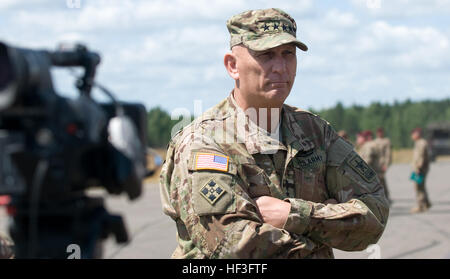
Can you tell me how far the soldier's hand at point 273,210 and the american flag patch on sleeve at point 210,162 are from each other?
19 cm

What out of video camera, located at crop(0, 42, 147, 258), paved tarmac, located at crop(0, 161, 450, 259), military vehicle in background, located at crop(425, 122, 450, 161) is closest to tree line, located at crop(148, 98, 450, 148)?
military vehicle in background, located at crop(425, 122, 450, 161)

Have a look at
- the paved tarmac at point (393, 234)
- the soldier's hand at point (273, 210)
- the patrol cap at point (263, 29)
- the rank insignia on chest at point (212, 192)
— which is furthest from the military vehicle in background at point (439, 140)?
the rank insignia on chest at point (212, 192)

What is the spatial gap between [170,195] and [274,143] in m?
0.46

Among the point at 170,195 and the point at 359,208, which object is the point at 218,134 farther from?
the point at 359,208

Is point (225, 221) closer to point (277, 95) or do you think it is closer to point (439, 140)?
point (277, 95)

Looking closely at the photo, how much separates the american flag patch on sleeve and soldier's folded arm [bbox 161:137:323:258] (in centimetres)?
1

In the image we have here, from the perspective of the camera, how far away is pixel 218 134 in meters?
2.70

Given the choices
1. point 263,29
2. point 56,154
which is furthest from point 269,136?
point 56,154

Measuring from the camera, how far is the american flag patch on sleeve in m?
2.56

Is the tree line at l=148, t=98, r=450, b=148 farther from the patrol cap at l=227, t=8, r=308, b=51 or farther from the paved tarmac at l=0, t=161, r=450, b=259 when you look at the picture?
the patrol cap at l=227, t=8, r=308, b=51
